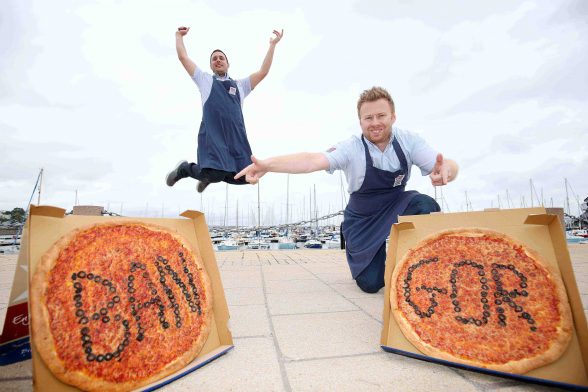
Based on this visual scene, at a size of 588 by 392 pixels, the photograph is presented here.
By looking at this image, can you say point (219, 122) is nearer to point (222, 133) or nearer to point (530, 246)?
point (222, 133)

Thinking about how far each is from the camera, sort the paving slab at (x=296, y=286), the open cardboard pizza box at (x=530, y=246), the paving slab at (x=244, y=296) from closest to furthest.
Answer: the open cardboard pizza box at (x=530, y=246)
the paving slab at (x=244, y=296)
the paving slab at (x=296, y=286)

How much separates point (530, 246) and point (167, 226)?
5.98ft

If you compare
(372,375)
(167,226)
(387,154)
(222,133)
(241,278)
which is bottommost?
(372,375)

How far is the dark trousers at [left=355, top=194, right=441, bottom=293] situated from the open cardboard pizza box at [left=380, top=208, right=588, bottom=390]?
1.25 m

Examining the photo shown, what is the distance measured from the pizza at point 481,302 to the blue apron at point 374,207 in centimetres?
127

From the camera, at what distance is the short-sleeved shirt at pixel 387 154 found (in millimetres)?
2604

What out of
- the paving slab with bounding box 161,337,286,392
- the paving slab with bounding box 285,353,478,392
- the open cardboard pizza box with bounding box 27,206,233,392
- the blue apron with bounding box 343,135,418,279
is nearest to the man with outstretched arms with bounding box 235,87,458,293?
the blue apron with bounding box 343,135,418,279

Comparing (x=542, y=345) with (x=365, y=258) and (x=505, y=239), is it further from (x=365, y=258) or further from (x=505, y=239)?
(x=365, y=258)

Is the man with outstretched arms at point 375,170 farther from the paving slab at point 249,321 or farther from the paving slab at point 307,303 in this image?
the paving slab at point 249,321

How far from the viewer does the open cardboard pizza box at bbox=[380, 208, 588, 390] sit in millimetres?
1100

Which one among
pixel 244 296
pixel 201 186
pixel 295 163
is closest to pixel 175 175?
pixel 201 186

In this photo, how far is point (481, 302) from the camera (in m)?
1.33

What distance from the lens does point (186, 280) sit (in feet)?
4.76

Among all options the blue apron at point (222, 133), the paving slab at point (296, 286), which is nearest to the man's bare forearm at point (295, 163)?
the paving slab at point (296, 286)
